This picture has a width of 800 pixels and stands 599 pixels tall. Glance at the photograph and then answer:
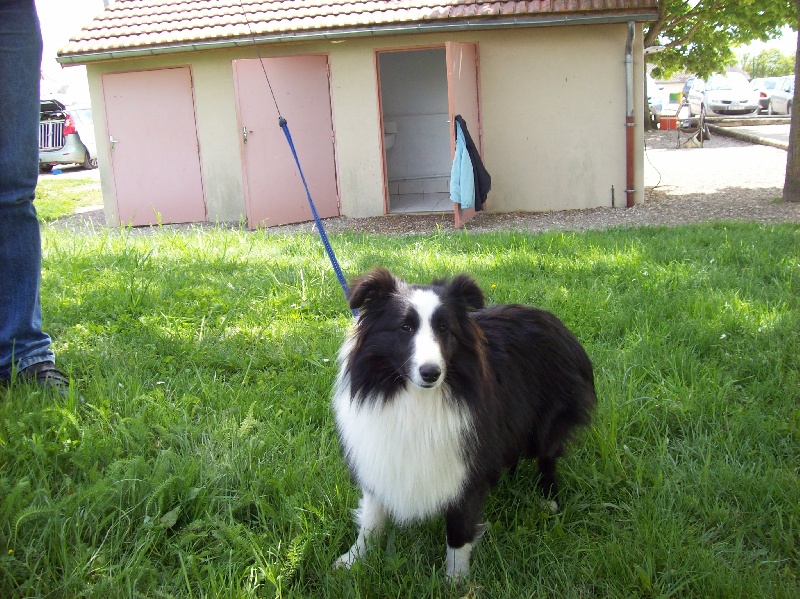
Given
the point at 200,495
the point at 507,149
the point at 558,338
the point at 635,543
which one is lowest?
the point at 635,543

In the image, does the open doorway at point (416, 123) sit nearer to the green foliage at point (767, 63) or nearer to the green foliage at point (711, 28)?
the green foliage at point (711, 28)

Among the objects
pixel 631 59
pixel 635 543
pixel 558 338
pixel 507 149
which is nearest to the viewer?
pixel 635 543

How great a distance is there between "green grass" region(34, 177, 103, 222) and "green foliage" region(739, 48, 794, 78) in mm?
44575

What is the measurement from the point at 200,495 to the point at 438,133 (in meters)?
12.0

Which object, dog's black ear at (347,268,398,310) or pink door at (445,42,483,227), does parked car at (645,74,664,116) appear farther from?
dog's black ear at (347,268,398,310)

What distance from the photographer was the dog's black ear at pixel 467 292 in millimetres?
2361

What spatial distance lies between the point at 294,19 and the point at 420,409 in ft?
31.6

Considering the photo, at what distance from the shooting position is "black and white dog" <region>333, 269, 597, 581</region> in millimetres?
2256

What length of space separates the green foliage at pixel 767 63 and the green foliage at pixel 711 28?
2868 cm

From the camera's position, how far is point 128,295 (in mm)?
4711

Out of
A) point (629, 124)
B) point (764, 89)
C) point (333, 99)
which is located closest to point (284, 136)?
point (333, 99)

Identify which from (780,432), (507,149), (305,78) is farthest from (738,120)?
(780,432)

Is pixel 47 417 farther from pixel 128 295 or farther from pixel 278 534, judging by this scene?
pixel 128 295

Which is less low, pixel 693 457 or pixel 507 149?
pixel 507 149
